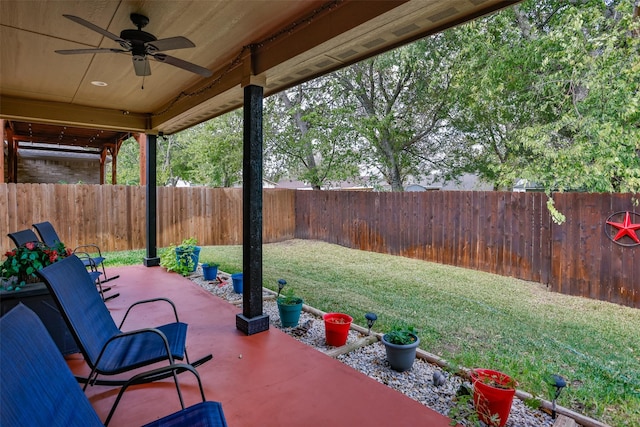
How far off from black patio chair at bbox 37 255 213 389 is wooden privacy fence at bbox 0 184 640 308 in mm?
5674

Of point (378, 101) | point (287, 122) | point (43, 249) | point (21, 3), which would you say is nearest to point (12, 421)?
point (43, 249)

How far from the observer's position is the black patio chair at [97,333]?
195 cm

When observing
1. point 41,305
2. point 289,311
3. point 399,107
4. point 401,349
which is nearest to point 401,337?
point 401,349

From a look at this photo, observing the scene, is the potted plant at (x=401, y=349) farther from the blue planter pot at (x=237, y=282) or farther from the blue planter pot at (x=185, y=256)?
the blue planter pot at (x=185, y=256)

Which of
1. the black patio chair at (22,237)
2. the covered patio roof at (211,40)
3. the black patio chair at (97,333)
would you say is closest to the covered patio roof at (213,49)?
the covered patio roof at (211,40)

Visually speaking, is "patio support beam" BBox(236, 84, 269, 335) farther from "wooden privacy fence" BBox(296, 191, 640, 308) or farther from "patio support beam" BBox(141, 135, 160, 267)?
"wooden privacy fence" BBox(296, 191, 640, 308)

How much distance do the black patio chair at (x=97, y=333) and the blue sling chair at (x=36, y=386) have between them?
1.55 feet

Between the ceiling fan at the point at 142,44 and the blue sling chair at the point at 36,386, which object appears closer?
the blue sling chair at the point at 36,386

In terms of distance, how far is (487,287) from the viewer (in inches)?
225

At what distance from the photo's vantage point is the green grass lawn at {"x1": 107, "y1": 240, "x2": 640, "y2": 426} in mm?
2795

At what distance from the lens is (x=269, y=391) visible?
2.45 m

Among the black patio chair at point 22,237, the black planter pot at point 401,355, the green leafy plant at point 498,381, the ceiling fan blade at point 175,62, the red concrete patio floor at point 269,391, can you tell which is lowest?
the red concrete patio floor at point 269,391

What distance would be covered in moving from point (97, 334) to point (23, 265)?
3.97 ft

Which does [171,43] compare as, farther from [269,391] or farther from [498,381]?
[498,381]
